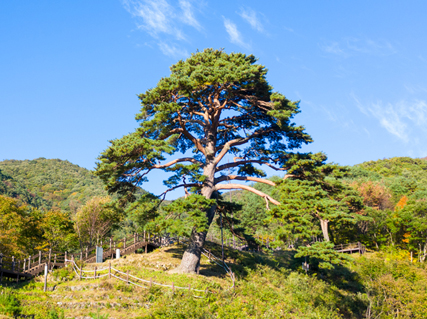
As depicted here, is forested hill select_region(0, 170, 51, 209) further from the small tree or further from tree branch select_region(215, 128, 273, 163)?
tree branch select_region(215, 128, 273, 163)

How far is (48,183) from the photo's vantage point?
406ft

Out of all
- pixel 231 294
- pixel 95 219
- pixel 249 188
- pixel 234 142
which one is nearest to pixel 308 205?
pixel 249 188

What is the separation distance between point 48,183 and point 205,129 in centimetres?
11746

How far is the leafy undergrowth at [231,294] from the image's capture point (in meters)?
14.9

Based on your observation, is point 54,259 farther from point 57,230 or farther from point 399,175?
point 399,175

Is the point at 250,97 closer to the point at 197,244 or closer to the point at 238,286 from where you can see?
the point at 197,244

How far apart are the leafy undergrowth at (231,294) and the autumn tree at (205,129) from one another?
319 centimetres

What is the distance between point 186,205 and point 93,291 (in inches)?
252

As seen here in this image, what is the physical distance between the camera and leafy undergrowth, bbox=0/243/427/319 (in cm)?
1490

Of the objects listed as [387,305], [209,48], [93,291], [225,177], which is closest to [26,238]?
[93,291]

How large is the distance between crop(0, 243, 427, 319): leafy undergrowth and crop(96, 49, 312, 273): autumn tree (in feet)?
10.5

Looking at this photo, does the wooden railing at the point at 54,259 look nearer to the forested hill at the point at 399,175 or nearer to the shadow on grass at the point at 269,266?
the shadow on grass at the point at 269,266

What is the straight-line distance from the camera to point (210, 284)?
18.0 meters


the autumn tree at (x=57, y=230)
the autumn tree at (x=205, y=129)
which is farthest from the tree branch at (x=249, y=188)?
the autumn tree at (x=57, y=230)
